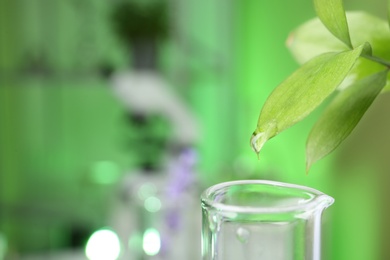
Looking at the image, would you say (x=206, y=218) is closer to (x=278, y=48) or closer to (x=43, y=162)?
(x=278, y=48)

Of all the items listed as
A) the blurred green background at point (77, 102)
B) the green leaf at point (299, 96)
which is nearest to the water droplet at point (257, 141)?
the green leaf at point (299, 96)

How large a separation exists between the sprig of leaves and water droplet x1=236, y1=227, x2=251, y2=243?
1.4 inches

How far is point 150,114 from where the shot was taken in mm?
1439

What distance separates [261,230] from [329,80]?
56mm

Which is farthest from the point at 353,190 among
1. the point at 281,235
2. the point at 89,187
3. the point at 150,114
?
the point at 89,187

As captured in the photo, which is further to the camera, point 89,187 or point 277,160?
point 89,187

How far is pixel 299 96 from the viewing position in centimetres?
19

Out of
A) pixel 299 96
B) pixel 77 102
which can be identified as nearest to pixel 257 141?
pixel 299 96

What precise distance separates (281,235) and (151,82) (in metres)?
1.21


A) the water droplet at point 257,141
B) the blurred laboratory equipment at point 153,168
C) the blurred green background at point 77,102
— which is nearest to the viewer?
the water droplet at point 257,141

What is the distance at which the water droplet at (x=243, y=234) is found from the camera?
208mm

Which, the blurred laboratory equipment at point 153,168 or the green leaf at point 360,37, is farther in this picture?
the blurred laboratory equipment at point 153,168

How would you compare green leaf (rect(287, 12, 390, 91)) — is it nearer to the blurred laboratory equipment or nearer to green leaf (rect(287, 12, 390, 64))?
green leaf (rect(287, 12, 390, 64))

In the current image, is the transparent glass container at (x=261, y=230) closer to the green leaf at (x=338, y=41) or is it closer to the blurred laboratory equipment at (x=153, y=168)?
the green leaf at (x=338, y=41)
